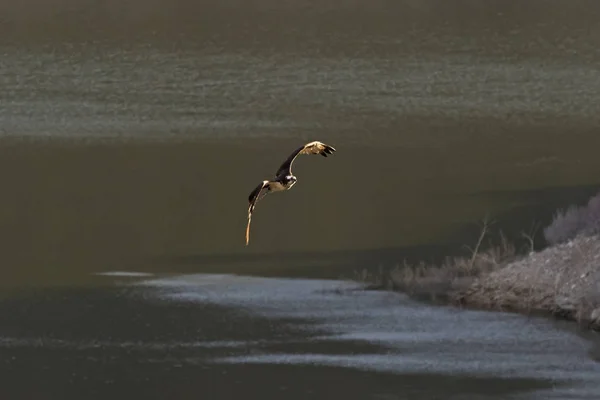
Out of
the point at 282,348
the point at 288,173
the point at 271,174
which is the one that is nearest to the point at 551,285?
the point at 282,348

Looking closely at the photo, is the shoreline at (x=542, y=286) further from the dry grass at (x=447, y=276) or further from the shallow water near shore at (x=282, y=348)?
the shallow water near shore at (x=282, y=348)

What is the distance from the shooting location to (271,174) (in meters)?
59.1

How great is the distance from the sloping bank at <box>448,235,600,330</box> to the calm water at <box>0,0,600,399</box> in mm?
488

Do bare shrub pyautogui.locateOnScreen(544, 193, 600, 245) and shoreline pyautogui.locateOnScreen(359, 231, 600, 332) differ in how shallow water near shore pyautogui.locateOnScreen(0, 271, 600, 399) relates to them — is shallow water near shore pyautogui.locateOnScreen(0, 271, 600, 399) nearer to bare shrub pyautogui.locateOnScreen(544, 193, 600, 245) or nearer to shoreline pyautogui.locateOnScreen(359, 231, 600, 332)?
shoreline pyautogui.locateOnScreen(359, 231, 600, 332)

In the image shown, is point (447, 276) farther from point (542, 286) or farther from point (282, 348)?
point (282, 348)

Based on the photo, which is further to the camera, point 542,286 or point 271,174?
point 271,174

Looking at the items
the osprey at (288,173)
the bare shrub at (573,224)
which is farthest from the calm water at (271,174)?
the osprey at (288,173)

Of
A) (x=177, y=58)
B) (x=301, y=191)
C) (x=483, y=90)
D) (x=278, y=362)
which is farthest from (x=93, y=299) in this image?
(x=177, y=58)

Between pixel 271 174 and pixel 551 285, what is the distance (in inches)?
1043

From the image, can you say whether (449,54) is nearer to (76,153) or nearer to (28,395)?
(76,153)

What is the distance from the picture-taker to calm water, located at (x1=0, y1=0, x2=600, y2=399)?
31297 mm

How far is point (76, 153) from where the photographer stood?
62.7m

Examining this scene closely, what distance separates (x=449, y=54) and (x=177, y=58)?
30.8 ft

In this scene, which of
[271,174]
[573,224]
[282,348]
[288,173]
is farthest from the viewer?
[271,174]
